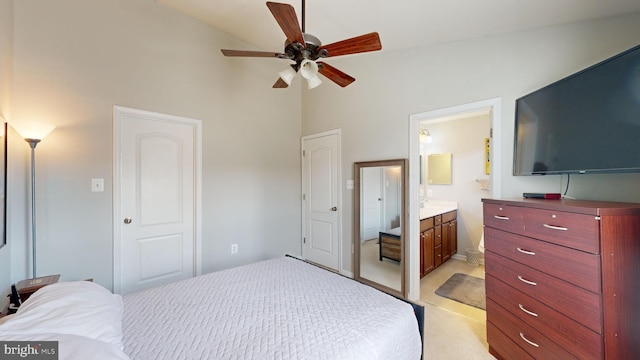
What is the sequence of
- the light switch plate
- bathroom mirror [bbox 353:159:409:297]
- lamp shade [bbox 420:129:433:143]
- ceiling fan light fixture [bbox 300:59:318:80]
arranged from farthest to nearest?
lamp shade [bbox 420:129:433:143]
bathroom mirror [bbox 353:159:409:297]
the light switch plate
ceiling fan light fixture [bbox 300:59:318:80]

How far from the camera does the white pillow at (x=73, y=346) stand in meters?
0.69

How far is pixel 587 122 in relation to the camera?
57.1 inches

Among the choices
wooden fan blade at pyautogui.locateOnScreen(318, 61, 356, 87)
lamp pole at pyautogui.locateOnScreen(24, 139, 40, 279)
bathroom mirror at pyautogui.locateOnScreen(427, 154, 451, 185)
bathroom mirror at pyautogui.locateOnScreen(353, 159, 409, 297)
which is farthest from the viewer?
bathroom mirror at pyautogui.locateOnScreen(427, 154, 451, 185)

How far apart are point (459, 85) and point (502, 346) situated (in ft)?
7.04

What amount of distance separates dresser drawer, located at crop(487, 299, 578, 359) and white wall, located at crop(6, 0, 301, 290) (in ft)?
8.58

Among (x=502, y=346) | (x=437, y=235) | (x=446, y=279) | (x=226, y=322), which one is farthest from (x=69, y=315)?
(x=437, y=235)

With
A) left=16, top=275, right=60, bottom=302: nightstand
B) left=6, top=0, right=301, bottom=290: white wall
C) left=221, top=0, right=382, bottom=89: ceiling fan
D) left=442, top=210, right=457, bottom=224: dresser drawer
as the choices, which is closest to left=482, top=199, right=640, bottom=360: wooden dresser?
left=221, top=0, right=382, bottom=89: ceiling fan

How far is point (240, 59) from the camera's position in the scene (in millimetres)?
3205

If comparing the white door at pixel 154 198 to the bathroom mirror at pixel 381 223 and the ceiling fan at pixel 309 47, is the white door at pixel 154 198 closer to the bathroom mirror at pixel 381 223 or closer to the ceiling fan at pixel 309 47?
the ceiling fan at pixel 309 47

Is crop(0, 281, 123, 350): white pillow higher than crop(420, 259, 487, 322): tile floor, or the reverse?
crop(0, 281, 123, 350): white pillow

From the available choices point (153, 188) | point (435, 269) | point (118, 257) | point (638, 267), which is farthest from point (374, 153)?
point (118, 257)

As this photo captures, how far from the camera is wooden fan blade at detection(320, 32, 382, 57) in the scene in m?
1.58

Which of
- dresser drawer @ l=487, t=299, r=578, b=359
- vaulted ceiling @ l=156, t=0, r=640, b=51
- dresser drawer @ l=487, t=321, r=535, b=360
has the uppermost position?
vaulted ceiling @ l=156, t=0, r=640, b=51

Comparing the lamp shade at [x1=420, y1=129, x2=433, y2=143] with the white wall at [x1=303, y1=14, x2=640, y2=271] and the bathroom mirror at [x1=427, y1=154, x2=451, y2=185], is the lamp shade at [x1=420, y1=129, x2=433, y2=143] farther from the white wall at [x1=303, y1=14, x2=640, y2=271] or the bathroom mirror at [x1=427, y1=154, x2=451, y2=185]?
the white wall at [x1=303, y1=14, x2=640, y2=271]
